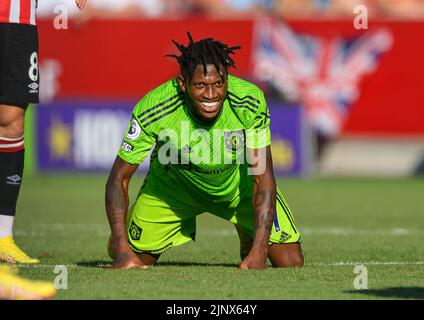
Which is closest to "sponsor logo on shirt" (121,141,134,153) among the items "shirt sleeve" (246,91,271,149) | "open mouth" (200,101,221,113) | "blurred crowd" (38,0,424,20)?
"open mouth" (200,101,221,113)

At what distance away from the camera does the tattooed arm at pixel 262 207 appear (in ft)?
24.2

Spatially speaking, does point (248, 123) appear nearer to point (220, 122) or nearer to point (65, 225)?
point (220, 122)

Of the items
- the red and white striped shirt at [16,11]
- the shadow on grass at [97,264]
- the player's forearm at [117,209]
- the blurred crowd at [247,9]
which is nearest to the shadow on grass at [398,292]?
the player's forearm at [117,209]

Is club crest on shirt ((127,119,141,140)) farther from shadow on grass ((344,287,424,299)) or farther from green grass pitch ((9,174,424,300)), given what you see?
shadow on grass ((344,287,424,299))

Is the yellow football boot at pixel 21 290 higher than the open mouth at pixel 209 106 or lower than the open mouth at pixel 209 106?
lower

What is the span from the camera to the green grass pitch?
6.39 metres

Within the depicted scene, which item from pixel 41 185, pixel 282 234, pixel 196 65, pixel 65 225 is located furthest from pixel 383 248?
pixel 41 185

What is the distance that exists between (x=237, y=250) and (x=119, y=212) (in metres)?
2.44

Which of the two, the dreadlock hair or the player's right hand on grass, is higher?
the dreadlock hair

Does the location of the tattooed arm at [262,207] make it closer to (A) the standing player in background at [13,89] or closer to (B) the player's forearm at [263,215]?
(B) the player's forearm at [263,215]

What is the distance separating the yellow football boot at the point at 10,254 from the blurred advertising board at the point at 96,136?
1158 cm

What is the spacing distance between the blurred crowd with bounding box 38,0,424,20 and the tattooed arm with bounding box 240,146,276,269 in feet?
51.0

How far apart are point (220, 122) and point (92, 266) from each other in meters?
1.42

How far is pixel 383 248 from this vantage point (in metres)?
Result: 9.45
